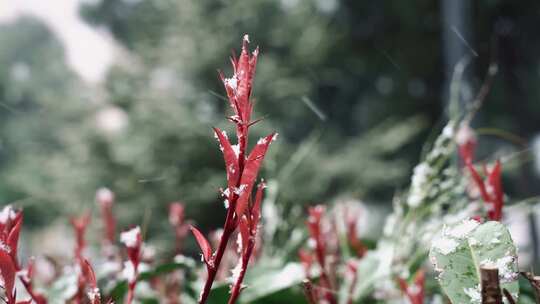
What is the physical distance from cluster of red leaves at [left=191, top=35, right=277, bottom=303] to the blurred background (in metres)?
5.17

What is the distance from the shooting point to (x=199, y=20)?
33.8ft

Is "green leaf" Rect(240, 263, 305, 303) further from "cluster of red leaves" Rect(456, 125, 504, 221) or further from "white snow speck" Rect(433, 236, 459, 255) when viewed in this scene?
"white snow speck" Rect(433, 236, 459, 255)

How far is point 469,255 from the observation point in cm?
56

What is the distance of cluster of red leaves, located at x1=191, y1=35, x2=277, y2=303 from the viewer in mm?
505

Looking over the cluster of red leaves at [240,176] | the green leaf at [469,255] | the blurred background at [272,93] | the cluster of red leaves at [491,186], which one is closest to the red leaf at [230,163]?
the cluster of red leaves at [240,176]

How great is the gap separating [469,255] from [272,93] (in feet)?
30.9

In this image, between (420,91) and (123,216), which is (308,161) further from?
(420,91)

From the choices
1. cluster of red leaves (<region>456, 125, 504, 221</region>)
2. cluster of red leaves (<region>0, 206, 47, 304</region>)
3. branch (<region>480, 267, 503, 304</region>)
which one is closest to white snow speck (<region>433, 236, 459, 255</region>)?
branch (<region>480, 267, 503, 304</region>)

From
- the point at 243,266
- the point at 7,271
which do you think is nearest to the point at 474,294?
the point at 243,266

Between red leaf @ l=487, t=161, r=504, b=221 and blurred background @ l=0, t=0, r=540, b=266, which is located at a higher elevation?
blurred background @ l=0, t=0, r=540, b=266

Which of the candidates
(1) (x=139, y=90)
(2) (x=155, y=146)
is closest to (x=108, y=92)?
(1) (x=139, y=90)

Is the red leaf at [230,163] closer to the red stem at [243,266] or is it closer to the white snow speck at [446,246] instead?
the red stem at [243,266]

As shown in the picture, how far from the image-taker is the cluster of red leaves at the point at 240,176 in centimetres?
51

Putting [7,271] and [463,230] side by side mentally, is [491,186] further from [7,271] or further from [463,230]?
[7,271]
